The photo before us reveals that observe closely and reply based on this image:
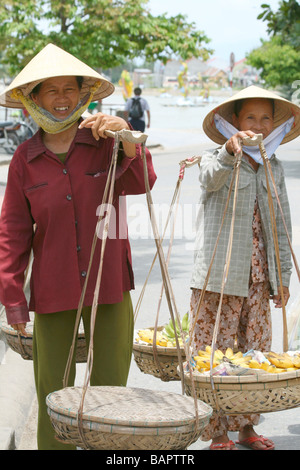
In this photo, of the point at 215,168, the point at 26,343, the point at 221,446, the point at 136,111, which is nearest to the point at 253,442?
the point at 221,446

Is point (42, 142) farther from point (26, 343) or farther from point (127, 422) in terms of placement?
point (127, 422)

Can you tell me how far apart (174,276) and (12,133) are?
12083 millimetres

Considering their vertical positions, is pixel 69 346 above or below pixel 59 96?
below

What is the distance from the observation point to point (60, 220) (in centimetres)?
287

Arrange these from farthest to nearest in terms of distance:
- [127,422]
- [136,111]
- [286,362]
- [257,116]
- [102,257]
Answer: [136,111] → [257,116] → [286,362] → [102,257] → [127,422]

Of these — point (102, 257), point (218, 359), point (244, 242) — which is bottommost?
point (218, 359)

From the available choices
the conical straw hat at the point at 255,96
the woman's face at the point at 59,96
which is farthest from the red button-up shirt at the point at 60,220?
the conical straw hat at the point at 255,96

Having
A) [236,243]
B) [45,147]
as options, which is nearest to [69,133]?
[45,147]

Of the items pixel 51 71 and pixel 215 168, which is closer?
pixel 51 71

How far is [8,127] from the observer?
18.4 m

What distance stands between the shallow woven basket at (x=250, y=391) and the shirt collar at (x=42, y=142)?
0.91m

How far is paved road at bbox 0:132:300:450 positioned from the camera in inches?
157

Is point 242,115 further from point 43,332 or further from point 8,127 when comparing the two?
point 8,127

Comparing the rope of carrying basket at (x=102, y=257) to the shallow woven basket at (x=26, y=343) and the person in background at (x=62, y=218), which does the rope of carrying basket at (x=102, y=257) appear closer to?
the person in background at (x=62, y=218)
